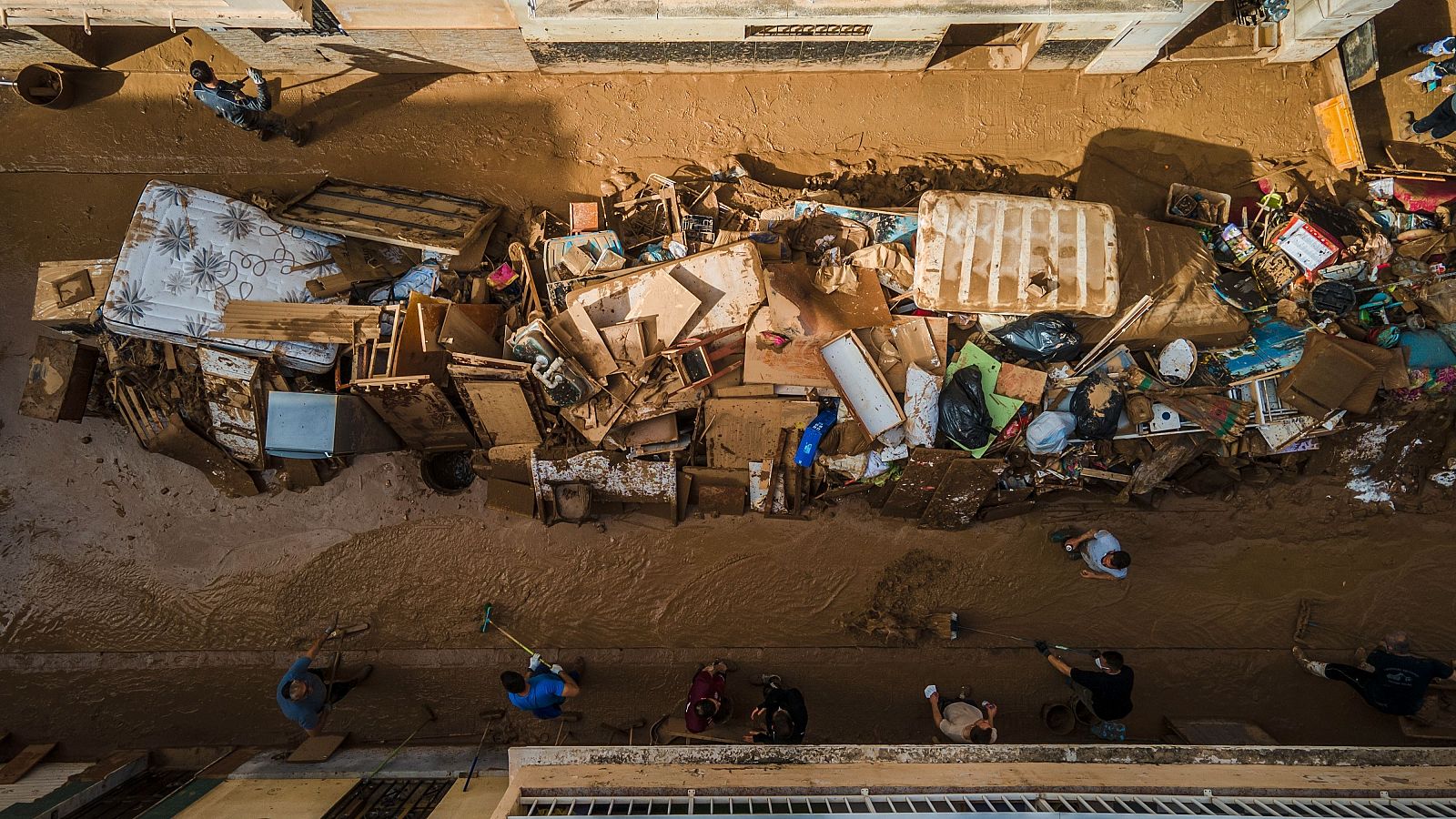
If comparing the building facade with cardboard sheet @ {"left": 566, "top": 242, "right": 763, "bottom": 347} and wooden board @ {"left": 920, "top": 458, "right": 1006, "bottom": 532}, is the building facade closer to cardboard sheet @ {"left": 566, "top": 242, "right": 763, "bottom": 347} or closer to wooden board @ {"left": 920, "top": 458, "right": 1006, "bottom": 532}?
cardboard sheet @ {"left": 566, "top": 242, "right": 763, "bottom": 347}

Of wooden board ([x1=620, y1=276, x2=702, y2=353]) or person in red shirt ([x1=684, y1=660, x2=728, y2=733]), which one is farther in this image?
wooden board ([x1=620, y1=276, x2=702, y2=353])

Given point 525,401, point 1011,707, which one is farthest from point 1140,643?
point 525,401

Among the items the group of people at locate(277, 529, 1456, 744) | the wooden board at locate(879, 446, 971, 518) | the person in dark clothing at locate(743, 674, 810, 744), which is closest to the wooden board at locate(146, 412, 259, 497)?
the group of people at locate(277, 529, 1456, 744)

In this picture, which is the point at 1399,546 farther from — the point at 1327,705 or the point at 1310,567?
the point at 1327,705

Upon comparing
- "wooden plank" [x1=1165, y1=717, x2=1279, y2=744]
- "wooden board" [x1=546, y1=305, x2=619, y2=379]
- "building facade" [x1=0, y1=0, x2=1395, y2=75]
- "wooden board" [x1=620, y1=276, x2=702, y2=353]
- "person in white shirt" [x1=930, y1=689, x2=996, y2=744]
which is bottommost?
"wooden plank" [x1=1165, y1=717, x2=1279, y2=744]

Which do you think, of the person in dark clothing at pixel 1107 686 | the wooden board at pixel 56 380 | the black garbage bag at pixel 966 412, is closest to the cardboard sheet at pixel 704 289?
the black garbage bag at pixel 966 412
